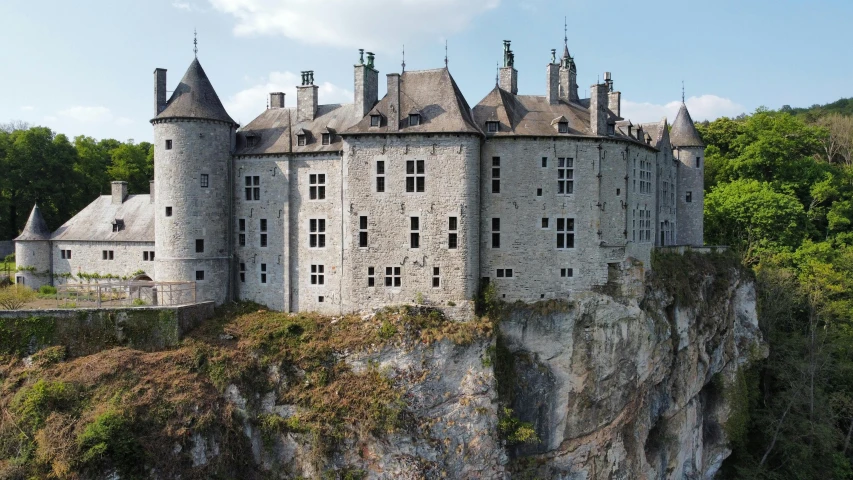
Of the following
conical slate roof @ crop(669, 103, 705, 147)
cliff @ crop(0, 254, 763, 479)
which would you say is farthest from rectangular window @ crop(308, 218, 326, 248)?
conical slate roof @ crop(669, 103, 705, 147)

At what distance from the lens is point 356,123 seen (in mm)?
27500

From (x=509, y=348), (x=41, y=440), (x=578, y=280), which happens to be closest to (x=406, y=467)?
(x=509, y=348)

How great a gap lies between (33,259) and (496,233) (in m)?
26.8

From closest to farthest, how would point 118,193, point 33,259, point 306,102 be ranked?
point 306,102
point 33,259
point 118,193

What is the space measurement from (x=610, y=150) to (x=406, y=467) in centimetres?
1678

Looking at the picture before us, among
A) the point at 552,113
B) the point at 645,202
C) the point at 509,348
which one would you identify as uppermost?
the point at 552,113

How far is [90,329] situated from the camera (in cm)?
2514

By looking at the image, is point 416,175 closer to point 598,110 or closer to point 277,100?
point 598,110

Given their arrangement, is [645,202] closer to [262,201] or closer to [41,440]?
[262,201]

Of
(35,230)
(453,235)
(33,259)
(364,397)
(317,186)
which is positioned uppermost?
(317,186)

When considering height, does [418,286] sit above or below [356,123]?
below

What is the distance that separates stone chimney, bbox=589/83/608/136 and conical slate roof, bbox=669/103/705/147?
1307 centimetres

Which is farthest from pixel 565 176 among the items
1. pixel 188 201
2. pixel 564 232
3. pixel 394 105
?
pixel 188 201

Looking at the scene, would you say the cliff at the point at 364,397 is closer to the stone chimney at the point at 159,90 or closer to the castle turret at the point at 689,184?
the castle turret at the point at 689,184
